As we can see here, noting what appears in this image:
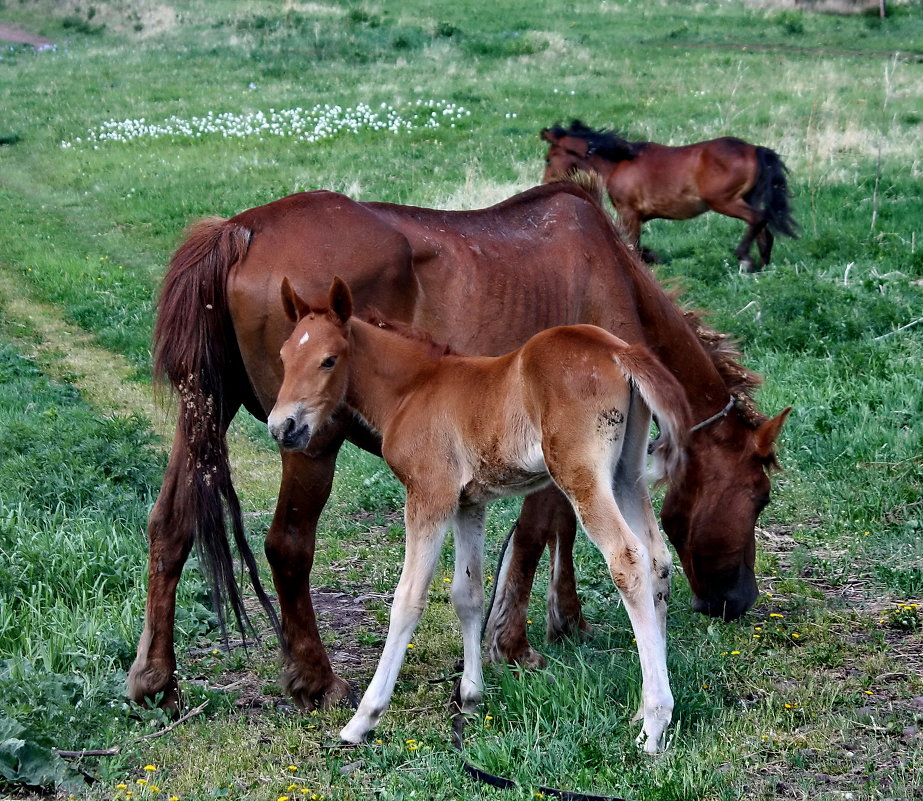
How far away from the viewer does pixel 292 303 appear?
411cm

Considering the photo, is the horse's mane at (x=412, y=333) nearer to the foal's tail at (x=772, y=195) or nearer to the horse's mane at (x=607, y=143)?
the foal's tail at (x=772, y=195)

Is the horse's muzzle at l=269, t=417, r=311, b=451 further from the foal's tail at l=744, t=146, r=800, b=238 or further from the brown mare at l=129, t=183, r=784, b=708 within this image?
the foal's tail at l=744, t=146, r=800, b=238

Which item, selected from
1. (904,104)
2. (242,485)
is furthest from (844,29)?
(242,485)

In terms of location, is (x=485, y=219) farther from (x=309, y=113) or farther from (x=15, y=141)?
(x=15, y=141)

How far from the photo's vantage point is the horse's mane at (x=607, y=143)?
44.7 ft

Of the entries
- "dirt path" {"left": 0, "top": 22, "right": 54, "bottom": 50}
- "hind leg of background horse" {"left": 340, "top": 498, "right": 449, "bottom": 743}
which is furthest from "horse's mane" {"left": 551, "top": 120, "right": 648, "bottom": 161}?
"dirt path" {"left": 0, "top": 22, "right": 54, "bottom": 50}

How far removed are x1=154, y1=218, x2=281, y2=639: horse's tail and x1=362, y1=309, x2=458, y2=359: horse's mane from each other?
24.4 inches

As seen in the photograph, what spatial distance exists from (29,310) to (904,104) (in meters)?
14.5

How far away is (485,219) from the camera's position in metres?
4.93

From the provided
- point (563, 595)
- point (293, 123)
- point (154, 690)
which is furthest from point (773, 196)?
point (293, 123)

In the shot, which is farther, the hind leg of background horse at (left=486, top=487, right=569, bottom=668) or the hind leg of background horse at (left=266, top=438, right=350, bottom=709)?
the hind leg of background horse at (left=486, top=487, right=569, bottom=668)

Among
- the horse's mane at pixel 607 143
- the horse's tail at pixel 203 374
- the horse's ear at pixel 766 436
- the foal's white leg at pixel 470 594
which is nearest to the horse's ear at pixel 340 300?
the horse's tail at pixel 203 374

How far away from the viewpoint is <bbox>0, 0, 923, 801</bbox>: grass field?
149 inches

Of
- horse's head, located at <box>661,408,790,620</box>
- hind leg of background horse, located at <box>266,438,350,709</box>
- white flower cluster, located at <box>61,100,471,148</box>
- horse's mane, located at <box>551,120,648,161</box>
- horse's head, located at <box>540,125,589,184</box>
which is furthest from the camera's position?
white flower cluster, located at <box>61,100,471,148</box>
